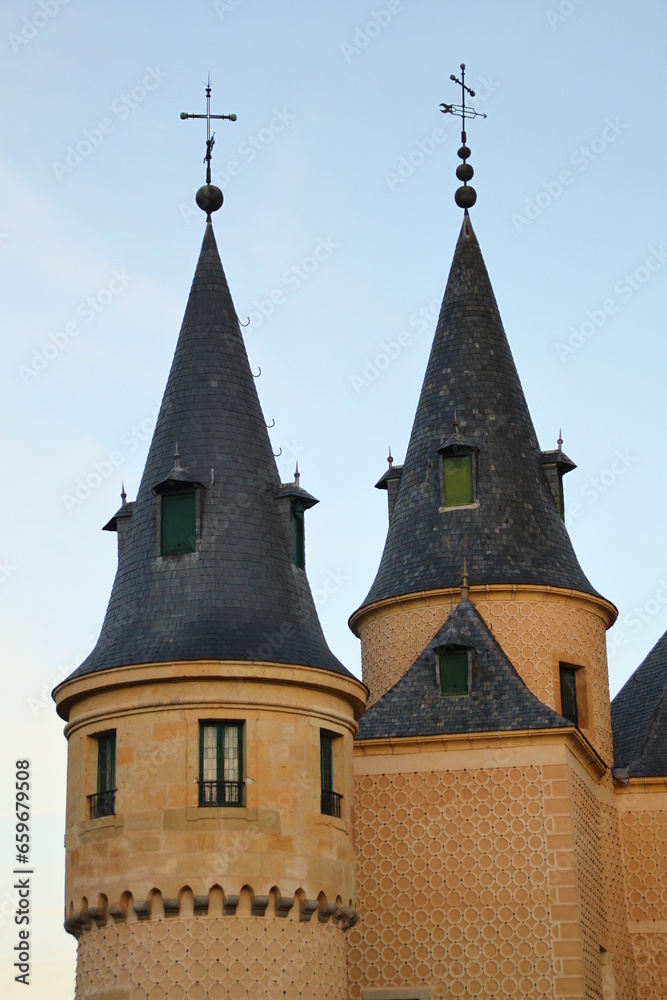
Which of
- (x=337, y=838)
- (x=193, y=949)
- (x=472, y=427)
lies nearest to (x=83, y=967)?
(x=193, y=949)

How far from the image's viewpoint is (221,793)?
2655 centimetres

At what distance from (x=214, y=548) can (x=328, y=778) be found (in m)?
3.87

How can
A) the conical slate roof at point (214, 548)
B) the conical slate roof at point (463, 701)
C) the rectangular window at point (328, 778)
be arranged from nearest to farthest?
the conical slate roof at point (214, 548) → the rectangular window at point (328, 778) → the conical slate roof at point (463, 701)

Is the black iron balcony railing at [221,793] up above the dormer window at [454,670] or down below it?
below

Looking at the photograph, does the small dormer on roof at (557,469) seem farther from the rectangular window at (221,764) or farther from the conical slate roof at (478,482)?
the rectangular window at (221,764)

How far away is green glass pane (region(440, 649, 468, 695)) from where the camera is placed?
107ft

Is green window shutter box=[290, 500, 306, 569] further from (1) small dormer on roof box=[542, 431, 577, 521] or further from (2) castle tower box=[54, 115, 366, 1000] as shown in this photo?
(1) small dormer on roof box=[542, 431, 577, 521]

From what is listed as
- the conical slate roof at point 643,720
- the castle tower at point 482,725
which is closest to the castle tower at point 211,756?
the castle tower at point 482,725

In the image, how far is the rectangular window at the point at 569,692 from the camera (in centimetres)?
3472

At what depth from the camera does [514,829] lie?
31047 millimetres

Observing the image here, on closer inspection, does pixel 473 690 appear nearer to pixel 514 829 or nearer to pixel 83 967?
pixel 514 829

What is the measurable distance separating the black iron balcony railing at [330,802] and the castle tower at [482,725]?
4053 mm

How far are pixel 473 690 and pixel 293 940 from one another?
24.5 feet

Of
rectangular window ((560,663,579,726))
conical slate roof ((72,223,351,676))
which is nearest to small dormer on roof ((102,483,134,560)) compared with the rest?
conical slate roof ((72,223,351,676))
